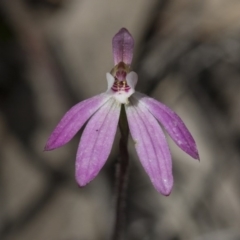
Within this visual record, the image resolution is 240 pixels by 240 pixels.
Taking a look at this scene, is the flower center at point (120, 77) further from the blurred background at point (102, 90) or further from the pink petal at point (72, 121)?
the blurred background at point (102, 90)

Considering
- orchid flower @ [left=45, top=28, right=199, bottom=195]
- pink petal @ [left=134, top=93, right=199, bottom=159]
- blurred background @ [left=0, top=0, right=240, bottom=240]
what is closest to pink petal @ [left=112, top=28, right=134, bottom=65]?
orchid flower @ [left=45, top=28, right=199, bottom=195]

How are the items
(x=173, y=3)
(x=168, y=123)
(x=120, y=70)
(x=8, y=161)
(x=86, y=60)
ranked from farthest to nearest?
(x=173, y=3) → (x=86, y=60) → (x=8, y=161) → (x=120, y=70) → (x=168, y=123)

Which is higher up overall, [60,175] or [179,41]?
[179,41]

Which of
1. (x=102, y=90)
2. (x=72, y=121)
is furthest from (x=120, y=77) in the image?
(x=102, y=90)

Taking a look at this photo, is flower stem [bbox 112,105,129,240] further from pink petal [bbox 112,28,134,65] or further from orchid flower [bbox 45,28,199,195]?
pink petal [bbox 112,28,134,65]

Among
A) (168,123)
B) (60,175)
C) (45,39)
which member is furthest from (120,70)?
(45,39)

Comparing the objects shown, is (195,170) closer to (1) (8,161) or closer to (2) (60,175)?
(2) (60,175)

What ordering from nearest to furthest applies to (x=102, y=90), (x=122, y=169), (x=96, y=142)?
(x=96, y=142) < (x=122, y=169) < (x=102, y=90)

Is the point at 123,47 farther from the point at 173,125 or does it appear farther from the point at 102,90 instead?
Answer: the point at 102,90
